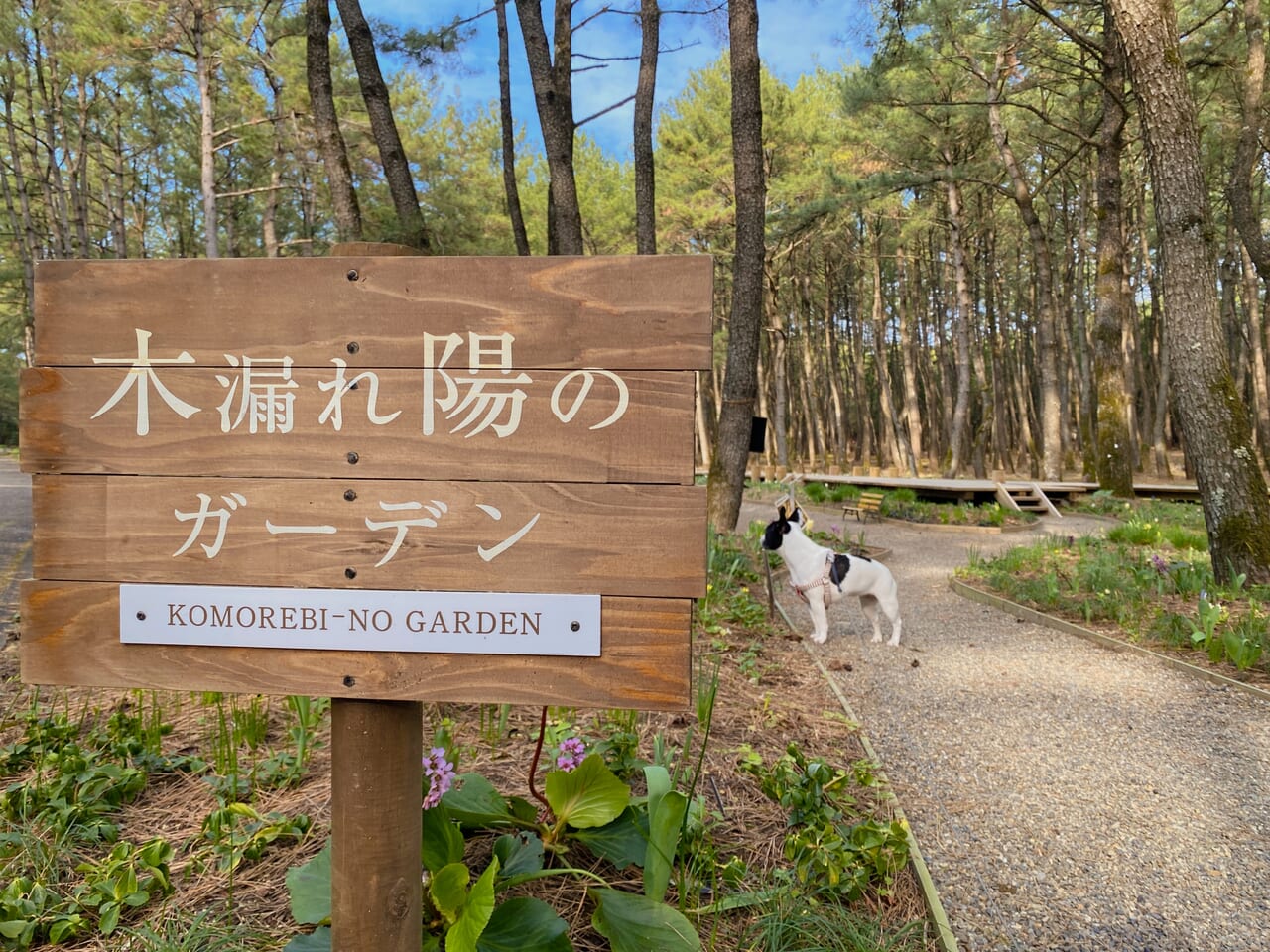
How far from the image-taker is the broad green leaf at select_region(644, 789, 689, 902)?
1511 millimetres

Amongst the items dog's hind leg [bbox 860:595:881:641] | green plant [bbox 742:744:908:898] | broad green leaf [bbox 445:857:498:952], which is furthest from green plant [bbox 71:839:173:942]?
dog's hind leg [bbox 860:595:881:641]

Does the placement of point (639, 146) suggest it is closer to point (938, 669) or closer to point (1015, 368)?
point (938, 669)

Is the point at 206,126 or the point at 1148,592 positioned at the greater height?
the point at 206,126

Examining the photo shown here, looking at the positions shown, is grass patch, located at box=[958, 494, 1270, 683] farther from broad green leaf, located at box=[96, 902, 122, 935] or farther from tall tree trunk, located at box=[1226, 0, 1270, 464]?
tall tree trunk, located at box=[1226, 0, 1270, 464]

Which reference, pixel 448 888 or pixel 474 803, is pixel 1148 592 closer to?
pixel 474 803

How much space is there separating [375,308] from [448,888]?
1113mm

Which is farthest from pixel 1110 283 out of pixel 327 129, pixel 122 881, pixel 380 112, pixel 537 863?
pixel 122 881

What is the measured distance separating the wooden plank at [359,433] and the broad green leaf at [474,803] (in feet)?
2.94

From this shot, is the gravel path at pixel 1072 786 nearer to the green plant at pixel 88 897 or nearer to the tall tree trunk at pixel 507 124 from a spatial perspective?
the green plant at pixel 88 897

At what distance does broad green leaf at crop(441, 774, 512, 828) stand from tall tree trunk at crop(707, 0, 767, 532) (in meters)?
5.81

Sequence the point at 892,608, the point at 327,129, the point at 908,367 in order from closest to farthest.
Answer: the point at 892,608 → the point at 327,129 → the point at 908,367

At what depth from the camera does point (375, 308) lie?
129 cm

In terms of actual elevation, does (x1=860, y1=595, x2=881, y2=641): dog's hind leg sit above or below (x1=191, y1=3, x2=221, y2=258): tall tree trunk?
below

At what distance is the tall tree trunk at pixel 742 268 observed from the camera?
700 centimetres
